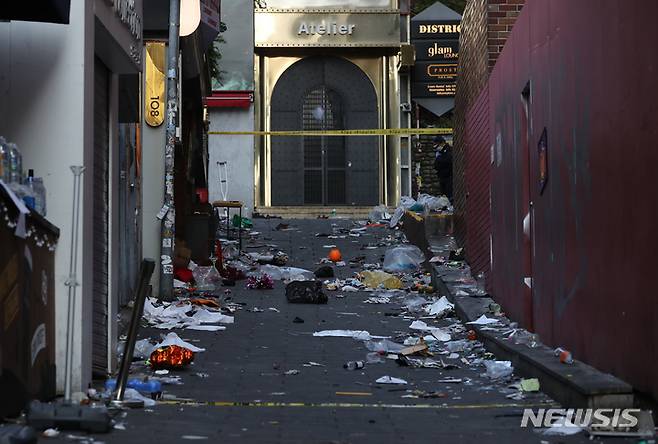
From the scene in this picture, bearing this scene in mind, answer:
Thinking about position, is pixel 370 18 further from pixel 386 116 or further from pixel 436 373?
pixel 436 373

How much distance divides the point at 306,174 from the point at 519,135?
845 inches

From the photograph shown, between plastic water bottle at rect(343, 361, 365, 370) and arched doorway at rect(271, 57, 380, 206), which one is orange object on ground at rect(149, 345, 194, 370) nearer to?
plastic water bottle at rect(343, 361, 365, 370)

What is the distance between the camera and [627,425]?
724 centimetres

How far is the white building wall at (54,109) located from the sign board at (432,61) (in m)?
26.5

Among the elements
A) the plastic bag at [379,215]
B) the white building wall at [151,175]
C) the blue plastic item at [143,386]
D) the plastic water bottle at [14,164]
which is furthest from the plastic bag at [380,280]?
the plastic water bottle at [14,164]

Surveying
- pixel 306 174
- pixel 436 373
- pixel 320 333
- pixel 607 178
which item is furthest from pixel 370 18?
pixel 607 178

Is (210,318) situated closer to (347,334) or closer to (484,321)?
(347,334)

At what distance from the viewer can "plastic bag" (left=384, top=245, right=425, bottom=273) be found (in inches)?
838

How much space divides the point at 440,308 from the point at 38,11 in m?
9.25

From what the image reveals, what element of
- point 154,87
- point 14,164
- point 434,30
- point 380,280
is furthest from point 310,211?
point 14,164

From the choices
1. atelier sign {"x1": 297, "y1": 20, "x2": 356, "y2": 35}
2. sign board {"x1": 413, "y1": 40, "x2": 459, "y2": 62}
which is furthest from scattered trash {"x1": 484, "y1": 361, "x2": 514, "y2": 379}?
sign board {"x1": 413, "y1": 40, "x2": 459, "y2": 62}

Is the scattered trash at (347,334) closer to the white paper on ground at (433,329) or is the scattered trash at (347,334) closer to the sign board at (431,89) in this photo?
the white paper on ground at (433,329)

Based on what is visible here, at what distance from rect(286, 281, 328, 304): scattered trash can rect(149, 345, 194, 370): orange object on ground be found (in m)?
6.64

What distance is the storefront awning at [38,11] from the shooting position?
7.77 m
